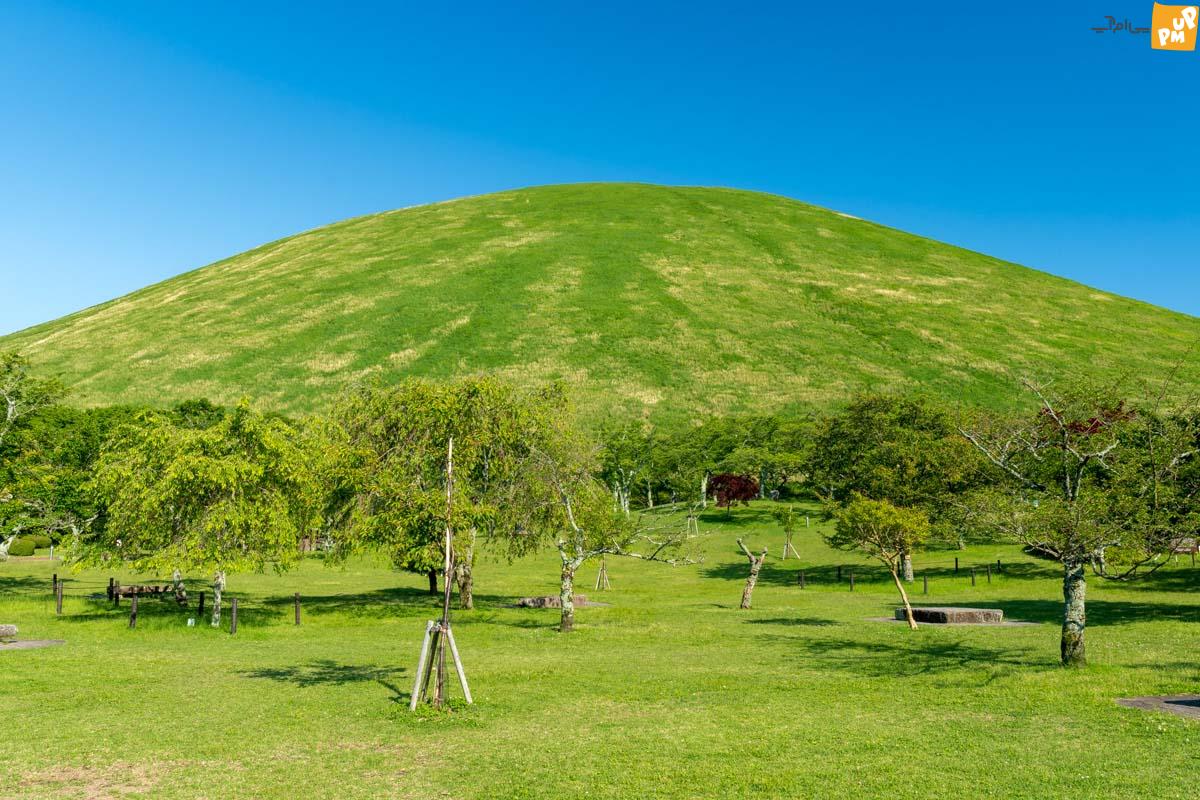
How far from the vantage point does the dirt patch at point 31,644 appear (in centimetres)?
3288

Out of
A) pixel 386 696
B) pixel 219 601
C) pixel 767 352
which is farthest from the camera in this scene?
pixel 767 352

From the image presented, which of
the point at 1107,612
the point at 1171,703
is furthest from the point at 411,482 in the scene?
the point at 1107,612

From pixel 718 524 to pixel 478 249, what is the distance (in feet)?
373

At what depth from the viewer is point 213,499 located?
132 feet

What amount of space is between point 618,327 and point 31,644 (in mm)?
125314

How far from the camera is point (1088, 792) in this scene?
1484 cm

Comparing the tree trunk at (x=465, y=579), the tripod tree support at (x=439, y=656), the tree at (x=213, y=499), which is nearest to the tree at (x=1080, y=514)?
the tripod tree support at (x=439, y=656)

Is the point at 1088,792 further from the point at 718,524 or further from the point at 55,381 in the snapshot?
the point at 718,524

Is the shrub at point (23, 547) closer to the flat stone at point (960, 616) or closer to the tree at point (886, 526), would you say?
the tree at point (886, 526)

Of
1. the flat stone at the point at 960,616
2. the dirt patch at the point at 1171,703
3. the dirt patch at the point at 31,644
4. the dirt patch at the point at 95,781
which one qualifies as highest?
the dirt patch at the point at 95,781

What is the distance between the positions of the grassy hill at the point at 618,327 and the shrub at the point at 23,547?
42.6 metres

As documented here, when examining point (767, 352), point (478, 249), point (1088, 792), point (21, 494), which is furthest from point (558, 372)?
point (1088, 792)

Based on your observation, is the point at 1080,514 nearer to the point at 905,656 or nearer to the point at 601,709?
the point at 905,656

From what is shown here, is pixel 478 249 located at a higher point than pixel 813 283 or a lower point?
higher
